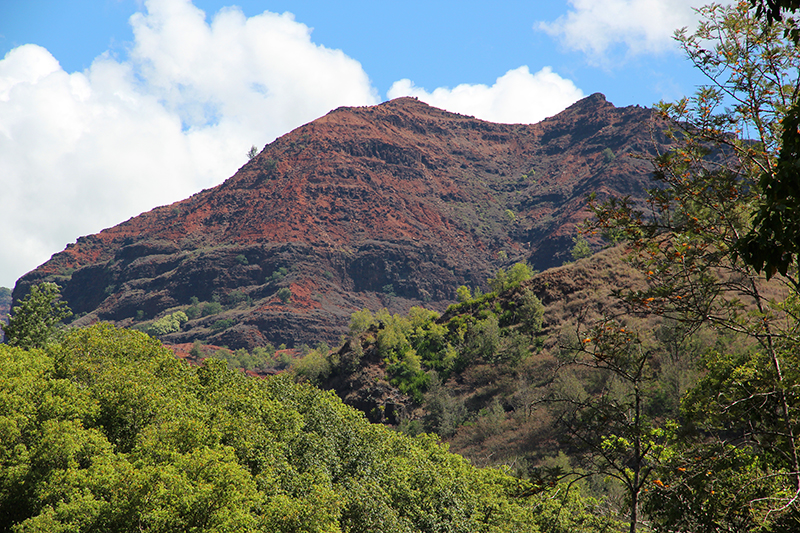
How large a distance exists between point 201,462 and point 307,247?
14864cm

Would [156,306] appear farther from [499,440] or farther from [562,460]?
[562,460]

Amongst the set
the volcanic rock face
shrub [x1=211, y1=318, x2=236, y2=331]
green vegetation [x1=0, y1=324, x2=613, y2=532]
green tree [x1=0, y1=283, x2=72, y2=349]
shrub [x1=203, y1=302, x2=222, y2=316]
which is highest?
the volcanic rock face

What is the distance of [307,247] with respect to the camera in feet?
534

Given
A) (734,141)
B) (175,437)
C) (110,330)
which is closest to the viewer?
(734,141)

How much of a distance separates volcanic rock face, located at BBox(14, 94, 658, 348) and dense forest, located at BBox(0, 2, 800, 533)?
102 m

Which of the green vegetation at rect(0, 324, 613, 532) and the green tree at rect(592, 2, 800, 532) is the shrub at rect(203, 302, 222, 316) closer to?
the green vegetation at rect(0, 324, 613, 532)

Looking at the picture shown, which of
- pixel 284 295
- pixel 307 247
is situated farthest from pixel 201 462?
pixel 307 247

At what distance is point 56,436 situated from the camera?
1780 centimetres

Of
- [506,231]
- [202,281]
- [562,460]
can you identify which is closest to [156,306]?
[202,281]

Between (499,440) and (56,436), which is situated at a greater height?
(56,436)

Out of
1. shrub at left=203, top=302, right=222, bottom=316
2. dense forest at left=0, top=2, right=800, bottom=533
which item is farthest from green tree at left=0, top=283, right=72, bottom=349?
shrub at left=203, top=302, right=222, bottom=316

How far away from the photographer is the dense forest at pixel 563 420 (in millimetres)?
9117

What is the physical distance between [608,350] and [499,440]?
135 ft

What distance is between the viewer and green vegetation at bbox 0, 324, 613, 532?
Result: 14.9 meters
